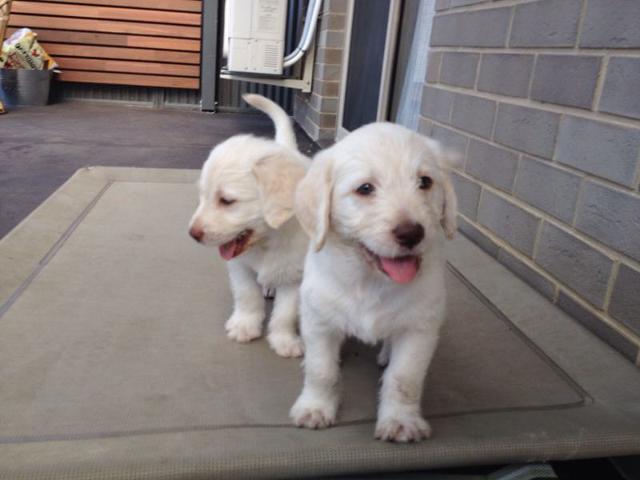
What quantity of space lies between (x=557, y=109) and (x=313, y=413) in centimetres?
139

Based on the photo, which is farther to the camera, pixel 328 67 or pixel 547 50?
pixel 328 67

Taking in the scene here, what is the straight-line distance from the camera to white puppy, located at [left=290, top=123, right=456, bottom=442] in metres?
1.17

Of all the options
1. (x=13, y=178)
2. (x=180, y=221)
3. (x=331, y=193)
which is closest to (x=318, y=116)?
(x=13, y=178)

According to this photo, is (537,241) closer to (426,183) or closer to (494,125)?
(494,125)

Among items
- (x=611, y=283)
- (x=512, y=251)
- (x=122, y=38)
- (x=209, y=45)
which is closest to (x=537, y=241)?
(x=512, y=251)

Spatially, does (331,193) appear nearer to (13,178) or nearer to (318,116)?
(13,178)

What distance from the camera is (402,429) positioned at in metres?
1.26

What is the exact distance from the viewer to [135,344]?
1.65m

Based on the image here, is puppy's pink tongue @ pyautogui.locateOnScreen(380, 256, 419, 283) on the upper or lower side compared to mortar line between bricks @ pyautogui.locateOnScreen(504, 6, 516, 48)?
lower

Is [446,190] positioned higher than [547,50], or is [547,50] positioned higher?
[547,50]

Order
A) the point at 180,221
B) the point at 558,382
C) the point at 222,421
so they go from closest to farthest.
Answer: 1. the point at 222,421
2. the point at 558,382
3. the point at 180,221

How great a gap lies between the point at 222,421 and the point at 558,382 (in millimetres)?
912

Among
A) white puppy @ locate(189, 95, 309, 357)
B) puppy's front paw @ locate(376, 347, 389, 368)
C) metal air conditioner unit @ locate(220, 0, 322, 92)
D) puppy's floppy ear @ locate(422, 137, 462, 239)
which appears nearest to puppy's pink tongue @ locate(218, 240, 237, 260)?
white puppy @ locate(189, 95, 309, 357)

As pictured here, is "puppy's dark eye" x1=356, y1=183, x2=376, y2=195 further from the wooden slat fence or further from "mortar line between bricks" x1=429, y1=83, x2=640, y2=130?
the wooden slat fence
